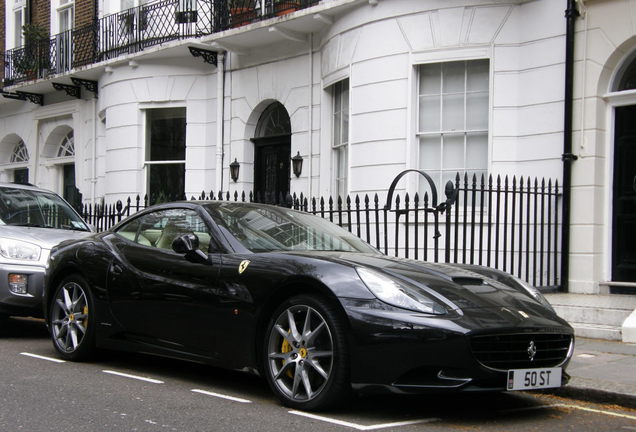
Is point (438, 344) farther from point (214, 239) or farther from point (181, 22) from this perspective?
point (181, 22)

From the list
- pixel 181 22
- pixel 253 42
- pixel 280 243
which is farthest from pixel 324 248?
pixel 181 22

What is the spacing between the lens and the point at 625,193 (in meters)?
10.4

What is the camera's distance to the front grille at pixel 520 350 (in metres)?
4.93

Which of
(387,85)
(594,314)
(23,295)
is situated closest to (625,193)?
(594,314)

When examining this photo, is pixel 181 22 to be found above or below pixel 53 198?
above

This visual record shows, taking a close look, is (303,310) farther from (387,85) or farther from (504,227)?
(387,85)

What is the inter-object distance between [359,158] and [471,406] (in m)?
6.70

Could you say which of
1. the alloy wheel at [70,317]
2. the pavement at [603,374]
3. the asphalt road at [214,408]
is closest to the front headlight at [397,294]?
the asphalt road at [214,408]

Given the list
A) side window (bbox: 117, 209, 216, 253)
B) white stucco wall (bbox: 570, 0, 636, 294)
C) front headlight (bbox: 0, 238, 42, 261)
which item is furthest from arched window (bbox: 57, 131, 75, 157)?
side window (bbox: 117, 209, 216, 253)

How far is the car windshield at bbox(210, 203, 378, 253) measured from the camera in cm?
609

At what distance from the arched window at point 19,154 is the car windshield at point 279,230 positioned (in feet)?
53.6

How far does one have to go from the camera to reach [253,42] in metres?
14.6

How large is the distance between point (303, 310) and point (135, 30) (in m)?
12.6

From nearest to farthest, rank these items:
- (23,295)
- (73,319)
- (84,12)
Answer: (73,319), (23,295), (84,12)
